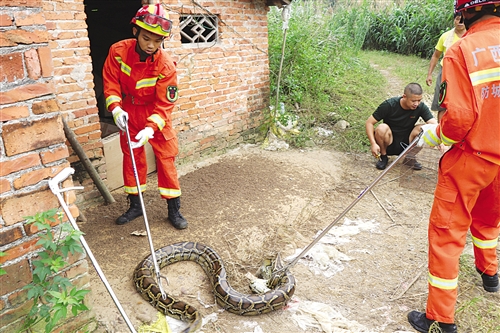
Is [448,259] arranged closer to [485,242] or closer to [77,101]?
[485,242]

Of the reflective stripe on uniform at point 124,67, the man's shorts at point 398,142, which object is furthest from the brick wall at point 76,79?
the man's shorts at point 398,142

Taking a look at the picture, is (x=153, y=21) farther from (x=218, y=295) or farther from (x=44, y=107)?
(x=218, y=295)

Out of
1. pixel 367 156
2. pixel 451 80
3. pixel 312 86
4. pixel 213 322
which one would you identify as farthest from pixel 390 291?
pixel 312 86

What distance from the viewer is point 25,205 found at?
7.00ft

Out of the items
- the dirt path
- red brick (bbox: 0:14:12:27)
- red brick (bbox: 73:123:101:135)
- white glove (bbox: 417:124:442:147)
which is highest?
red brick (bbox: 0:14:12:27)

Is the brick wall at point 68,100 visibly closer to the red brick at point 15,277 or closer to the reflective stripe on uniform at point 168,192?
the red brick at point 15,277

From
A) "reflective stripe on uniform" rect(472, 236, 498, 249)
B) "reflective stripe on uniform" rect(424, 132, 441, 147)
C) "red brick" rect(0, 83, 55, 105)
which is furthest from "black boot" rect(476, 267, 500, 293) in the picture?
"red brick" rect(0, 83, 55, 105)

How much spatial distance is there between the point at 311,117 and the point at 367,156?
179 cm

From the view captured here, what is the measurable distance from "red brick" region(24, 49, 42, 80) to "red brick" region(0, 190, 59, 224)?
0.67m

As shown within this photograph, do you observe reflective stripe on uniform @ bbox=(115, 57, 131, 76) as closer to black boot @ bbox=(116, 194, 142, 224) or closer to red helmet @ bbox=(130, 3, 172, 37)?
red helmet @ bbox=(130, 3, 172, 37)

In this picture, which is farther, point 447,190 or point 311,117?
point 311,117

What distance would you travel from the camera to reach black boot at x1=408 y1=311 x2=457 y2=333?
9.09 ft

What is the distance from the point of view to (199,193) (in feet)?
16.6

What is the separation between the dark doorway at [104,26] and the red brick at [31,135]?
4.85 metres
